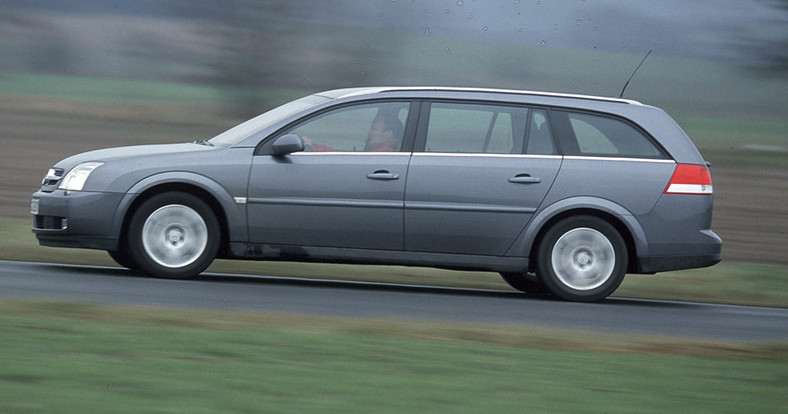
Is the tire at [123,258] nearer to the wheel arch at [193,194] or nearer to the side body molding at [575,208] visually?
A: the wheel arch at [193,194]

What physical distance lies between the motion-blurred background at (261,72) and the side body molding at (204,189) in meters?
5.28

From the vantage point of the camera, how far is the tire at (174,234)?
31.3 ft

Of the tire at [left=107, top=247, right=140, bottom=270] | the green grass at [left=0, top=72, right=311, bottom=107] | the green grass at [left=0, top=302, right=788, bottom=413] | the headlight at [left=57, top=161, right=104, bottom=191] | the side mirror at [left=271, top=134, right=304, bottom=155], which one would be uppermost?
the green grass at [left=0, top=72, right=311, bottom=107]

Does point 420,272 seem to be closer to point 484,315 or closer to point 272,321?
point 484,315

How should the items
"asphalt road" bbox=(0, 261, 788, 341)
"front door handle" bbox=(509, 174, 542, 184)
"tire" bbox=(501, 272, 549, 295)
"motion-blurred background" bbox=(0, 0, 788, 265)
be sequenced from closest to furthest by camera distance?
"asphalt road" bbox=(0, 261, 788, 341) < "front door handle" bbox=(509, 174, 542, 184) < "tire" bbox=(501, 272, 549, 295) < "motion-blurred background" bbox=(0, 0, 788, 265)

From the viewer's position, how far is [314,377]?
587 cm

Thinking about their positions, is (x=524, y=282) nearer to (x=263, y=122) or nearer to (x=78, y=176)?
(x=263, y=122)

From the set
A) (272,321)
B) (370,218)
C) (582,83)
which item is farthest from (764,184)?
(582,83)

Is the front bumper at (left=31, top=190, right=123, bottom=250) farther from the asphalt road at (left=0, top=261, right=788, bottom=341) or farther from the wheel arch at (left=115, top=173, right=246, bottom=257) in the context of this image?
the asphalt road at (left=0, top=261, right=788, bottom=341)

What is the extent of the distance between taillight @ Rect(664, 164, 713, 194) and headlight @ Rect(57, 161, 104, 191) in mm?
4414

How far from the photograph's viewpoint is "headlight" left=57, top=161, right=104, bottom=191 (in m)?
9.54

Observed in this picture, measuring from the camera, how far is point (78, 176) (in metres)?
9.57

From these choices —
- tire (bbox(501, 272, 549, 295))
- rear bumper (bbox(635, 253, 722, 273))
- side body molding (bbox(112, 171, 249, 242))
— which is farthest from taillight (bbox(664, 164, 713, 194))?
side body molding (bbox(112, 171, 249, 242))

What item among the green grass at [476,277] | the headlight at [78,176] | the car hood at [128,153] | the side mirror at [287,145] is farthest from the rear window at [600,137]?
the headlight at [78,176]
